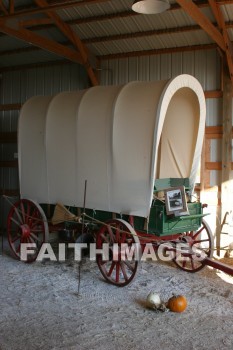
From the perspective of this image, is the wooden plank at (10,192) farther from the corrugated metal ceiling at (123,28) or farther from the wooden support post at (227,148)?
the wooden support post at (227,148)

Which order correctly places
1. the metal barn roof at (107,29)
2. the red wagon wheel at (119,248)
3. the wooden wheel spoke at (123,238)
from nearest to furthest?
the red wagon wheel at (119,248)
the wooden wheel spoke at (123,238)
the metal barn roof at (107,29)

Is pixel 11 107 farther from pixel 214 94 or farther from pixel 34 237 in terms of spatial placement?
pixel 214 94

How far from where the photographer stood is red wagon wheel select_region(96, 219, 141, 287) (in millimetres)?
5465

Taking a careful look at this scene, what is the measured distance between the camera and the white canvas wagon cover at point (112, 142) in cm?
555

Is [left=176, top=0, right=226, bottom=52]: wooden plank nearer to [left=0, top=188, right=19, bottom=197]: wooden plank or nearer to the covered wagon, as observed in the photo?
the covered wagon

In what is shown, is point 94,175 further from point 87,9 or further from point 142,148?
point 87,9

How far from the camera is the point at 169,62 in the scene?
8305mm

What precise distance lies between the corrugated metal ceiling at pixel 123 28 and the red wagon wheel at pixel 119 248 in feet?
12.0

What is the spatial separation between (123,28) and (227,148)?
2.91 m

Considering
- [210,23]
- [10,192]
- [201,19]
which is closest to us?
[201,19]

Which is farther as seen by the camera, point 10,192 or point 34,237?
point 10,192

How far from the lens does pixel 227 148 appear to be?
304 inches

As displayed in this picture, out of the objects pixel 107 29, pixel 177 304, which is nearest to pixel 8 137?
pixel 107 29

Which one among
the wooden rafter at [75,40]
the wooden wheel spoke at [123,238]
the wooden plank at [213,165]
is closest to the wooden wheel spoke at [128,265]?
the wooden wheel spoke at [123,238]
